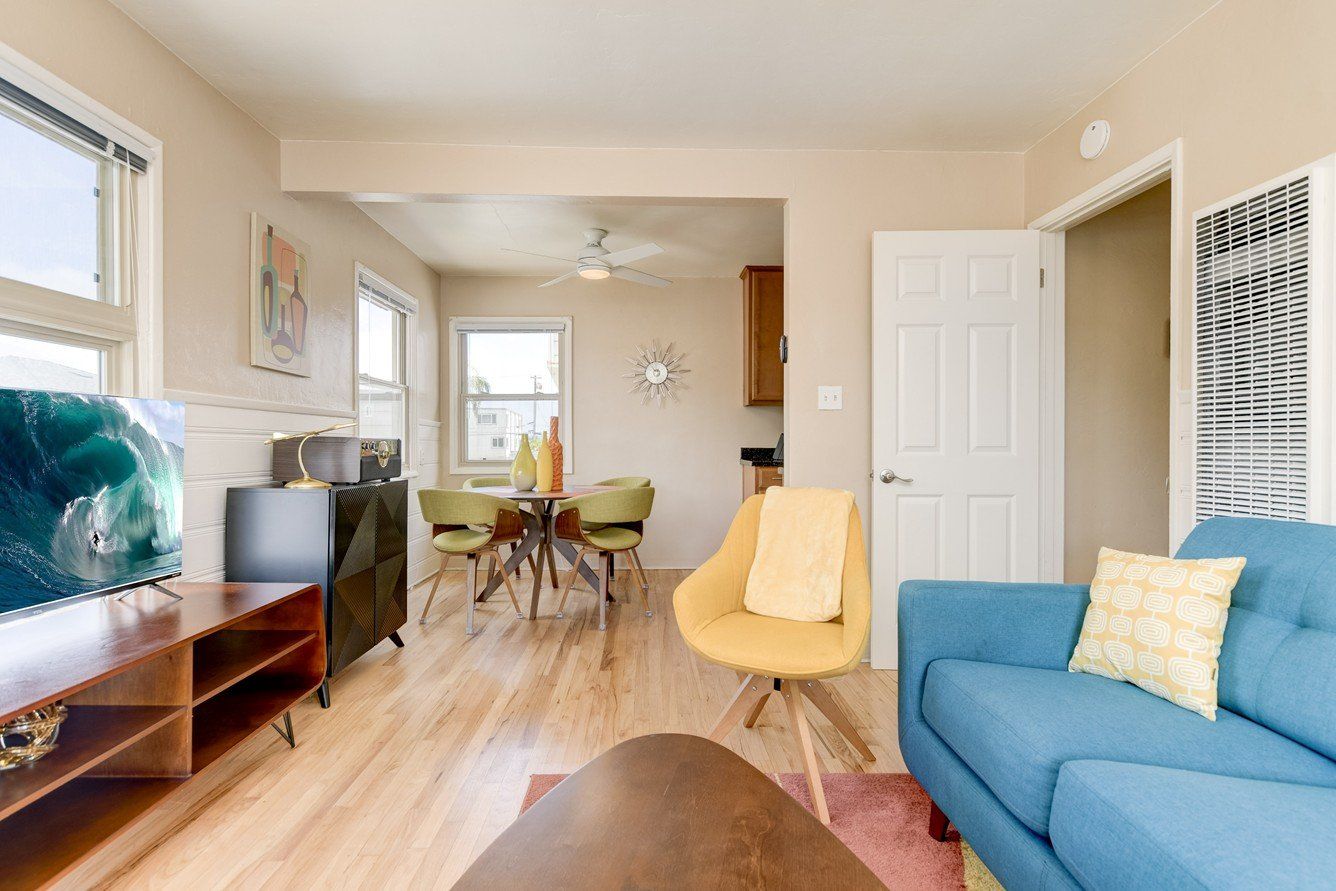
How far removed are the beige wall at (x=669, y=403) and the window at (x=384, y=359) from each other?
2.39 ft

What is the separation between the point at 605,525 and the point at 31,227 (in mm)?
3011

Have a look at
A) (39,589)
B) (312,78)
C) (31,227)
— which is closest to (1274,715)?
(39,589)

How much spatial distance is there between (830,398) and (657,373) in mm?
2552

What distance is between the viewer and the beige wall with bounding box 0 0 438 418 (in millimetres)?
1941

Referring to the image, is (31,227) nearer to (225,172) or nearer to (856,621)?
(225,172)

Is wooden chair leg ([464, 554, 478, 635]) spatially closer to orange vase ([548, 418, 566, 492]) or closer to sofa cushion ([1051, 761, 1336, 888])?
orange vase ([548, 418, 566, 492])

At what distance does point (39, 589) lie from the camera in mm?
1528

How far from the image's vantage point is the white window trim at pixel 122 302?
1825 mm

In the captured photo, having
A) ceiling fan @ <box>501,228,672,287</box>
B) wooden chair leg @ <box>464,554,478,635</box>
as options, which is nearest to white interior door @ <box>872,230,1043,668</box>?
ceiling fan @ <box>501,228,672,287</box>

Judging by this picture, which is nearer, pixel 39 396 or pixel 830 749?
pixel 39 396

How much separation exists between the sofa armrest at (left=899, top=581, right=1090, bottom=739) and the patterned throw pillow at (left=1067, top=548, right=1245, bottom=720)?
0.22ft

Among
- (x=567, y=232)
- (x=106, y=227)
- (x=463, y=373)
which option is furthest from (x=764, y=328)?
(x=106, y=227)

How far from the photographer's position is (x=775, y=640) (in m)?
1.91

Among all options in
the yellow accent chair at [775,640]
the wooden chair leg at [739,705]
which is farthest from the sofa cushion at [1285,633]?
the wooden chair leg at [739,705]
